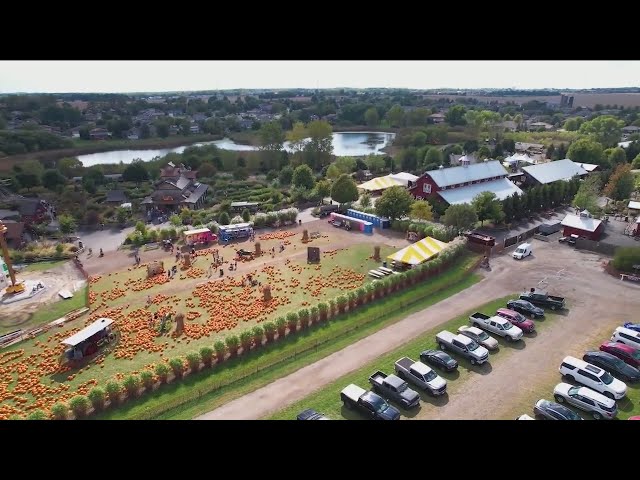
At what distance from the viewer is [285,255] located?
2553cm

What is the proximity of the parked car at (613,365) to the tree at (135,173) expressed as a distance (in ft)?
154

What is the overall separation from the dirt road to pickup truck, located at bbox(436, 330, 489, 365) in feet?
1.98

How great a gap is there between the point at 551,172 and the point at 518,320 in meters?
27.3

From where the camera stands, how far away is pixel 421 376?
13875 mm

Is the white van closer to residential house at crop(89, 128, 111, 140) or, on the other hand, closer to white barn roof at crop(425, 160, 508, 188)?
white barn roof at crop(425, 160, 508, 188)

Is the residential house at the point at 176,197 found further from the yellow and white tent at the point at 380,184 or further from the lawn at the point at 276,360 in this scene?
the lawn at the point at 276,360

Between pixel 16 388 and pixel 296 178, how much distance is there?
1162 inches

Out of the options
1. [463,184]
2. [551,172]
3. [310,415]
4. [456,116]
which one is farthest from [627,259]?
[456,116]

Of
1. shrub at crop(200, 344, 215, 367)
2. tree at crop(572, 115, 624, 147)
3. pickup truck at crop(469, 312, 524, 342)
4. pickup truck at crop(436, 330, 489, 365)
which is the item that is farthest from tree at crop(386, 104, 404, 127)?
shrub at crop(200, 344, 215, 367)

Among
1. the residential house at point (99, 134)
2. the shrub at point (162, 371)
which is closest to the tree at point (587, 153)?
the shrub at point (162, 371)

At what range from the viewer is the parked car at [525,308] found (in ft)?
58.1

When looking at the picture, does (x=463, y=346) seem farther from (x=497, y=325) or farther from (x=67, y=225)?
(x=67, y=225)

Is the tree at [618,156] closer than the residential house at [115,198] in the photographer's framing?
No
